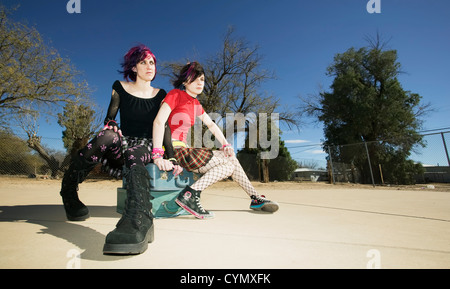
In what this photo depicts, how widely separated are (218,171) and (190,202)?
379mm

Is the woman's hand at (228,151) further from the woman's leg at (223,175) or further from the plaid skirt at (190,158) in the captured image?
the plaid skirt at (190,158)

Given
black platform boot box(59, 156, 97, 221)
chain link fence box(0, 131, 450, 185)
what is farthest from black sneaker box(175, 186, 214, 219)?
chain link fence box(0, 131, 450, 185)

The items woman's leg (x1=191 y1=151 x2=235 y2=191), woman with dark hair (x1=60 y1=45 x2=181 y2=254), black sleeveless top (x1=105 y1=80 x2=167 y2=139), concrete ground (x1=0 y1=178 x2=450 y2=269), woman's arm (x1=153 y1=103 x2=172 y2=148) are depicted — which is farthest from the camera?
woman's leg (x1=191 y1=151 x2=235 y2=191)

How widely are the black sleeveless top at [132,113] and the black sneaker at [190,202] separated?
562 millimetres

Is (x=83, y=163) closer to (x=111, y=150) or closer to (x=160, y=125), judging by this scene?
(x=111, y=150)

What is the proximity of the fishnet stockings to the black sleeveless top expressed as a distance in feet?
1.91

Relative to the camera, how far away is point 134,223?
103 cm

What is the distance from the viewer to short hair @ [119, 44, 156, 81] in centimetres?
189

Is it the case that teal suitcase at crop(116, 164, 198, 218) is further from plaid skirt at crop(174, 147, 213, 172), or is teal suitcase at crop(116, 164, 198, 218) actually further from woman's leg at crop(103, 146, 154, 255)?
woman's leg at crop(103, 146, 154, 255)

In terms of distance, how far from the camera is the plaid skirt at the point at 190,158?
1865 millimetres

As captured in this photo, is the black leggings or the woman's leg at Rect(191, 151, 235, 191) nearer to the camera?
the black leggings

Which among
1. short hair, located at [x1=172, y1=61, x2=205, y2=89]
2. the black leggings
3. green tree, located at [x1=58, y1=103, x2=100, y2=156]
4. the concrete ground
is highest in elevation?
green tree, located at [x1=58, y1=103, x2=100, y2=156]

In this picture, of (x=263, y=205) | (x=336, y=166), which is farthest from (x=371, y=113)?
(x=263, y=205)
